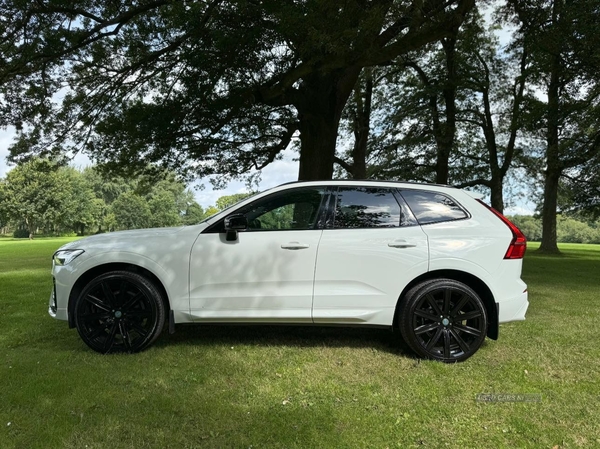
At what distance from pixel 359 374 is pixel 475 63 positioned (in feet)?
69.6

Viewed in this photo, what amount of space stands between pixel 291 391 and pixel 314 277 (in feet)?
3.73

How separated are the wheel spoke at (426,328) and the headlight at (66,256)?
3.48m

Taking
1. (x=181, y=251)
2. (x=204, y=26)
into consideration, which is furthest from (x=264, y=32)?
(x=181, y=251)

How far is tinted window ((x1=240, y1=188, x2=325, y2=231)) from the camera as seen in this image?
4121 millimetres

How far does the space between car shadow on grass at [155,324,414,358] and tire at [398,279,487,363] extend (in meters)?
0.26

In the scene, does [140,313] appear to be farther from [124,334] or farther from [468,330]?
[468,330]

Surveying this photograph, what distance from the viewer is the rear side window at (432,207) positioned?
411 centimetres

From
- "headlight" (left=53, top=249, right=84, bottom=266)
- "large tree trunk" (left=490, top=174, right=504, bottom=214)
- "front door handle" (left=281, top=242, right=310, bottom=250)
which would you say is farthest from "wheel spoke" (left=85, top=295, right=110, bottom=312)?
"large tree trunk" (left=490, top=174, right=504, bottom=214)

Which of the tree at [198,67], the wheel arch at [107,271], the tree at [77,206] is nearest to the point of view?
the wheel arch at [107,271]

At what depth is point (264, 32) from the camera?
8.00 m

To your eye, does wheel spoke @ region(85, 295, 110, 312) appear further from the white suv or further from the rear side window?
the rear side window

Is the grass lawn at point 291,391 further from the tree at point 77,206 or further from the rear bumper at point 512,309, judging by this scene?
the tree at point 77,206

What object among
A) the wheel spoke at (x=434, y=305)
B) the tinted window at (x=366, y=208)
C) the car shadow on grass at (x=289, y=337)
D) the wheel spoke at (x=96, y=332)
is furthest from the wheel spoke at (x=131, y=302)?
the wheel spoke at (x=434, y=305)

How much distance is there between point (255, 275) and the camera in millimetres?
3961
